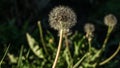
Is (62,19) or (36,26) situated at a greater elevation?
(36,26)

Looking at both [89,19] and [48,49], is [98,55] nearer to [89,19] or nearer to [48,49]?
[48,49]

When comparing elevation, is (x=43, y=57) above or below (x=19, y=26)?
below

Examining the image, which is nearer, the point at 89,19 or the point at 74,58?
the point at 74,58

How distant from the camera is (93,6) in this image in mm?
4844

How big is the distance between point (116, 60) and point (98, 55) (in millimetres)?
187

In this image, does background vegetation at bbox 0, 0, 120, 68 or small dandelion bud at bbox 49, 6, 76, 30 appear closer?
small dandelion bud at bbox 49, 6, 76, 30

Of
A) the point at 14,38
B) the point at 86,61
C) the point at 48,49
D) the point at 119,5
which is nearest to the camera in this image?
the point at 86,61

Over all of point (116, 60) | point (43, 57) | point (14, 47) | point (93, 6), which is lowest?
point (116, 60)

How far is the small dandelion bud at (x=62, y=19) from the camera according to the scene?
2537 mm

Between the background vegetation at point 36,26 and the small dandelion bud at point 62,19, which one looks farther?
the background vegetation at point 36,26

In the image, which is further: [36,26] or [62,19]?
[36,26]

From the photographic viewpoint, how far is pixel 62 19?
8.35ft

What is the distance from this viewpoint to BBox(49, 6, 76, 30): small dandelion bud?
2.54 metres

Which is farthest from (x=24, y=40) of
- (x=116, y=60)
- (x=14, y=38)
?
(x=116, y=60)
